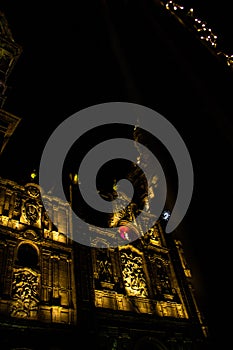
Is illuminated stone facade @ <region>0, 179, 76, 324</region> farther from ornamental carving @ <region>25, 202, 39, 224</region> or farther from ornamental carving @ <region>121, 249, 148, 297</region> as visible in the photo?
ornamental carving @ <region>121, 249, 148, 297</region>

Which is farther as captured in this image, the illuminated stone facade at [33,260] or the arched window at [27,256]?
the arched window at [27,256]

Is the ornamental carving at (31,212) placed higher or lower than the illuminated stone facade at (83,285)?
higher

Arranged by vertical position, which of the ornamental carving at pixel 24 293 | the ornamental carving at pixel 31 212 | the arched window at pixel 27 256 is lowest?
the ornamental carving at pixel 24 293

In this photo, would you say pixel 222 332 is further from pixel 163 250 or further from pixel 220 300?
pixel 163 250

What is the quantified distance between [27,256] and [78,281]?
3175 mm

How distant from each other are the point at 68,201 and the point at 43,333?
883cm

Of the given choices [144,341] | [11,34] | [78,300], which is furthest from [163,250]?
[11,34]

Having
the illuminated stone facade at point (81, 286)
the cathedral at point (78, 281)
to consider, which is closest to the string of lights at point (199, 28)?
the cathedral at point (78, 281)

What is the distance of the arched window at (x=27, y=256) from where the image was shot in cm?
1572

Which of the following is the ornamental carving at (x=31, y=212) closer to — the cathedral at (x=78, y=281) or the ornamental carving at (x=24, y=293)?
the cathedral at (x=78, y=281)

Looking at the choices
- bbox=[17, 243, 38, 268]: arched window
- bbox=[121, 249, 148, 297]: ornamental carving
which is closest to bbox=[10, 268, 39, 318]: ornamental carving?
bbox=[17, 243, 38, 268]: arched window

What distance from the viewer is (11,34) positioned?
64.3 ft

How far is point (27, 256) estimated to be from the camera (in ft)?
52.6

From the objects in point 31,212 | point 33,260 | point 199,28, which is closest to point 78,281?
point 33,260
